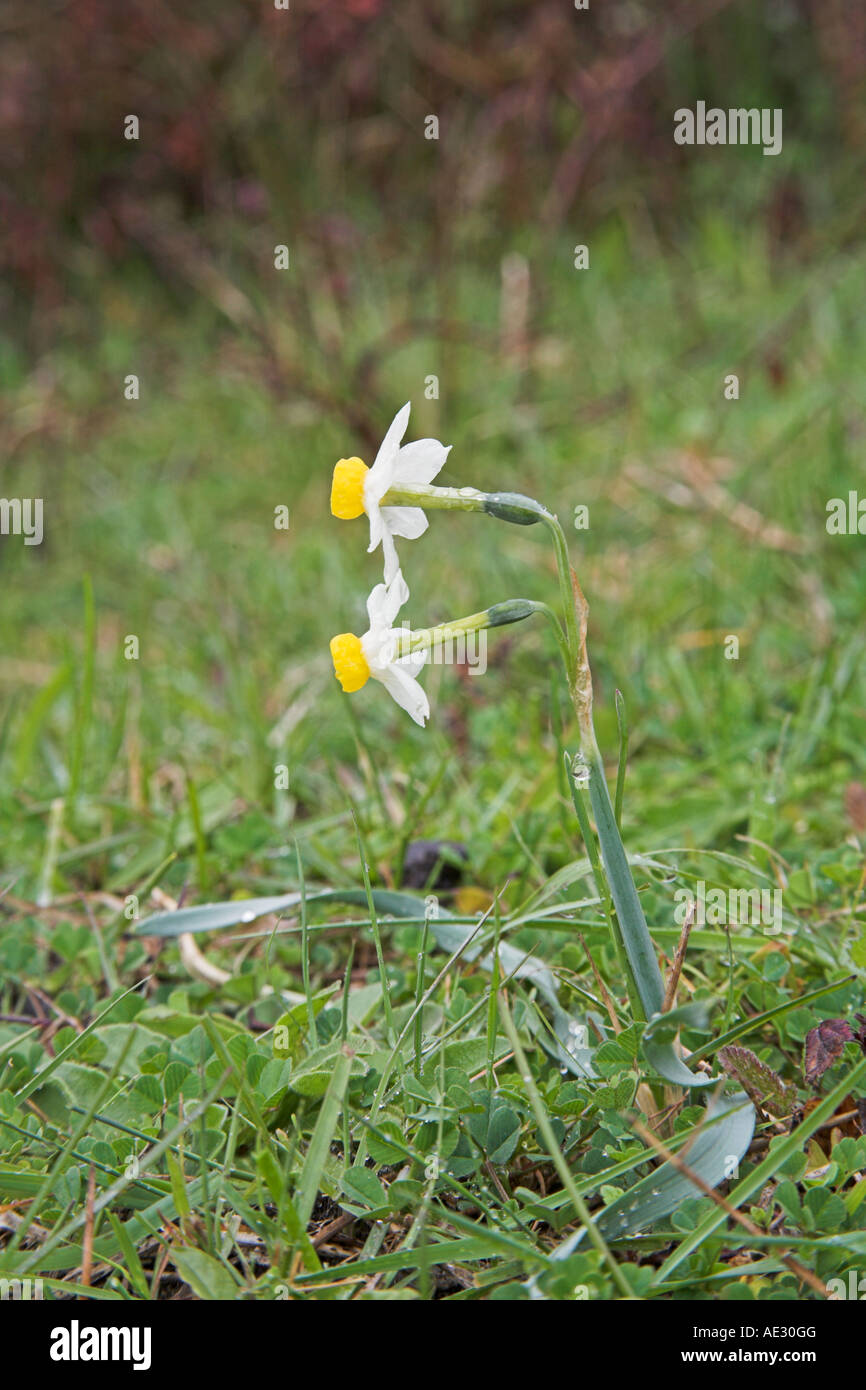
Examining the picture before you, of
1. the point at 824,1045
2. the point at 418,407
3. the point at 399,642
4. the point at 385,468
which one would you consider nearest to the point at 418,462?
the point at 385,468

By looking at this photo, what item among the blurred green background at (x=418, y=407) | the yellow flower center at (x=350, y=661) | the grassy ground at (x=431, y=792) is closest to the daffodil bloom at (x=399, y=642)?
the yellow flower center at (x=350, y=661)

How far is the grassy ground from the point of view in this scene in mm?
1083

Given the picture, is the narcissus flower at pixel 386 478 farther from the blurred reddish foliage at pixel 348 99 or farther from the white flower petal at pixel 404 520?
the blurred reddish foliage at pixel 348 99

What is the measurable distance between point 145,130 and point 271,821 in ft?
13.1

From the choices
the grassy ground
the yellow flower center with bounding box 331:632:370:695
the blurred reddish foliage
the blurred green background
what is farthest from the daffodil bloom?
the blurred reddish foliage

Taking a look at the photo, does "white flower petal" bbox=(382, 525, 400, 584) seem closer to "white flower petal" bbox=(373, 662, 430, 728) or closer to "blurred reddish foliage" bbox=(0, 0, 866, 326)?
"white flower petal" bbox=(373, 662, 430, 728)

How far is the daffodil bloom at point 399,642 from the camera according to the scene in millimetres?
1012

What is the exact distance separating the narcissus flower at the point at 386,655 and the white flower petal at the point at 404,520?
2.2 inches

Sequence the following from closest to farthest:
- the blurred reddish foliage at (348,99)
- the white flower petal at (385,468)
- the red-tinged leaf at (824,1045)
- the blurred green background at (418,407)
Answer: the white flower petal at (385,468) → the red-tinged leaf at (824,1045) → the blurred green background at (418,407) → the blurred reddish foliage at (348,99)

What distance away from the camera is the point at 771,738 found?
192 cm

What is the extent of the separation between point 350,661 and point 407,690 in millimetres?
57

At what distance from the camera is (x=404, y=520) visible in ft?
3.49

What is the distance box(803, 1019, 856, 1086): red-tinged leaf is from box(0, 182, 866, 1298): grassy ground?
16 millimetres
